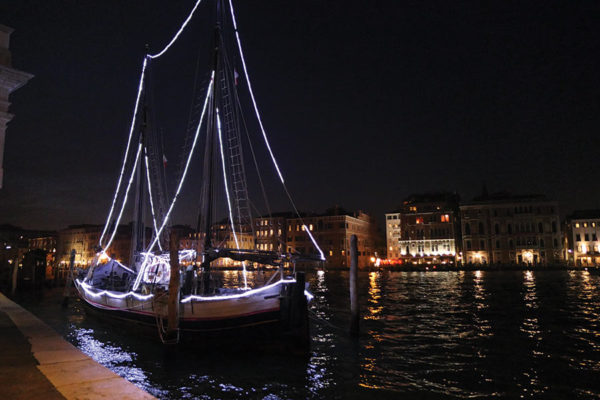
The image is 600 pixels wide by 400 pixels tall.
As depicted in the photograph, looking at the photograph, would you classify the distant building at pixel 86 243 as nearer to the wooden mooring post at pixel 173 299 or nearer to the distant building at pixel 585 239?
the distant building at pixel 585 239

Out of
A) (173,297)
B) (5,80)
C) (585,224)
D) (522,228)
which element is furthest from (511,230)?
(5,80)

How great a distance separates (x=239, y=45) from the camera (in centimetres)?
1648

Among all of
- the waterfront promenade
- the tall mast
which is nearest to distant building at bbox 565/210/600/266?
the tall mast

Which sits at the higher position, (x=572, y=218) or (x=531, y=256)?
(x=572, y=218)

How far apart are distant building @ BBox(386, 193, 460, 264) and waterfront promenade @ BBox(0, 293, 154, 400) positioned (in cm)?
9239

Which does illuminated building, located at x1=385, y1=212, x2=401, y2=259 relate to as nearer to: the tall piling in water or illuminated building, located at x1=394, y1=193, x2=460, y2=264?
illuminated building, located at x1=394, y1=193, x2=460, y2=264

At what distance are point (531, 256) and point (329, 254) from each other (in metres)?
42.4

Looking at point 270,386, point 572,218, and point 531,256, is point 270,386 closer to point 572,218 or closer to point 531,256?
point 531,256

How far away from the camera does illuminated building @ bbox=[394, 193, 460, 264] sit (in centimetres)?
9338

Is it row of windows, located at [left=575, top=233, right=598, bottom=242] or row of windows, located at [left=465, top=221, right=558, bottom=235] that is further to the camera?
row of windows, located at [left=575, top=233, right=598, bottom=242]

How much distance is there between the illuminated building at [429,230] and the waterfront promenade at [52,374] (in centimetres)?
9235

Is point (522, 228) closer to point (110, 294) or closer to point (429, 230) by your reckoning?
point (429, 230)

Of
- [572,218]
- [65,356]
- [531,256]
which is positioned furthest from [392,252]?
[65,356]

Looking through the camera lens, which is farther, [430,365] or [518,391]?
[430,365]
